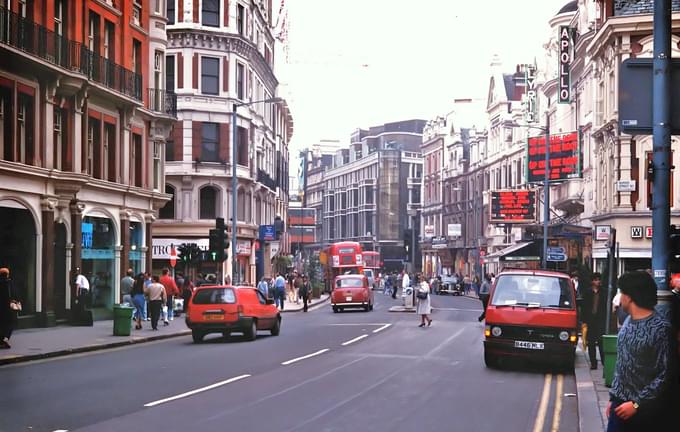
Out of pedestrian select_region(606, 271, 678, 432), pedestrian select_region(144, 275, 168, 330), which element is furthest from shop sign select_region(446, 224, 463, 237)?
pedestrian select_region(606, 271, 678, 432)

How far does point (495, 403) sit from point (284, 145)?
71.8m

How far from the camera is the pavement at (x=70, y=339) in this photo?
73.8 ft

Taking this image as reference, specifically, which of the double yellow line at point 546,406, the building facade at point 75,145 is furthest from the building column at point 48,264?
the double yellow line at point 546,406

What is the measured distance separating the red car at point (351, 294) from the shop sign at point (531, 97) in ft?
87.2

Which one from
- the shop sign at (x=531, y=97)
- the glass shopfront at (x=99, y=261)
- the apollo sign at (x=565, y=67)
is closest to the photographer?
the glass shopfront at (x=99, y=261)

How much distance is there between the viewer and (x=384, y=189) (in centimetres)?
13775

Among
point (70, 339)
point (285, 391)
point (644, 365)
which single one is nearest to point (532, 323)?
point (285, 391)

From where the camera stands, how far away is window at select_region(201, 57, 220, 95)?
57250 millimetres

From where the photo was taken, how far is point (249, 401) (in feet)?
48.3

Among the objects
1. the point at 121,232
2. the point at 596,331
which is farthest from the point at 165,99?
the point at 596,331

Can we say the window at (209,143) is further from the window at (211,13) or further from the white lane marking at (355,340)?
the white lane marking at (355,340)

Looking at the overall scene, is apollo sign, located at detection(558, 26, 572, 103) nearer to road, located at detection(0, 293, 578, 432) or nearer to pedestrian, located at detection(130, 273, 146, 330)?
pedestrian, located at detection(130, 273, 146, 330)

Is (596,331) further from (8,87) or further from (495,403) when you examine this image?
(8,87)

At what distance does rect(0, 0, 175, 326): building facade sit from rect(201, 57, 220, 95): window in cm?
1301
